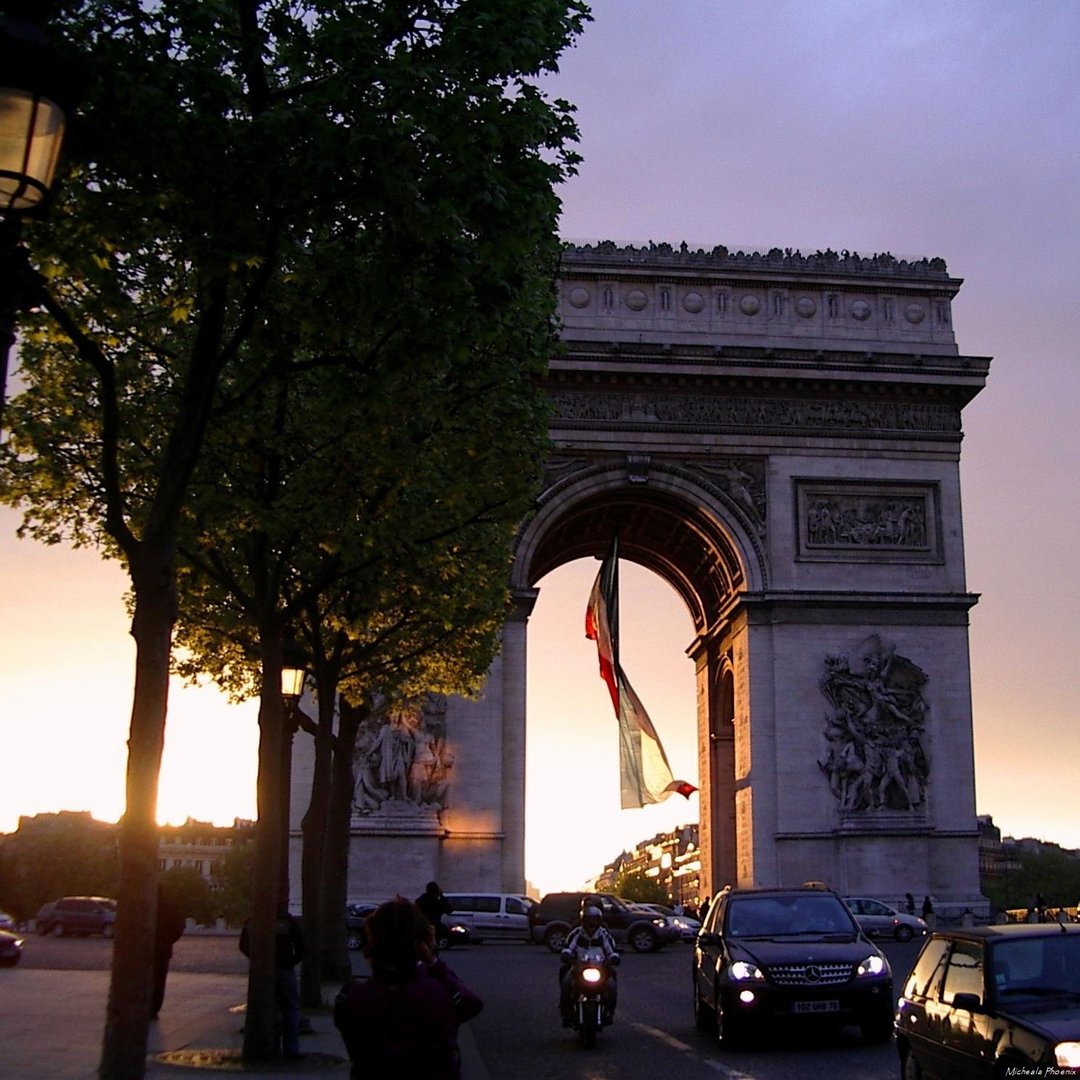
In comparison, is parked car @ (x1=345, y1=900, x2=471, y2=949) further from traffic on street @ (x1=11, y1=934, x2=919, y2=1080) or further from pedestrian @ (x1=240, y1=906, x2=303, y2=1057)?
pedestrian @ (x1=240, y1=906, x2=303, y2=1057)

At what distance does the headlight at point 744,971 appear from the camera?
16.0 metres

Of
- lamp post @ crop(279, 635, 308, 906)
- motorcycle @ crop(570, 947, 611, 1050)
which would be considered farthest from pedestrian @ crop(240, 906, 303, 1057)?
motorcycle @ crop(570, 947, 611, 1050)

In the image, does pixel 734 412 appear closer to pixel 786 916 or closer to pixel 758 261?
pixel 758 261

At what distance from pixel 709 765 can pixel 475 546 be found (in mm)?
29712

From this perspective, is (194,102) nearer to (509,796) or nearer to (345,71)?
(345,71)

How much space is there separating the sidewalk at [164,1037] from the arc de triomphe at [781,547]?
17.9 m

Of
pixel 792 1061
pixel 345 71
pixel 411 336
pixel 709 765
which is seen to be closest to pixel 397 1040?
pixel 411 336

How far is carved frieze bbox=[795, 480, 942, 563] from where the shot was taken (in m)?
44.9

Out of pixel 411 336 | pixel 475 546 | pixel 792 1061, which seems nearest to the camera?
pixel 411 336

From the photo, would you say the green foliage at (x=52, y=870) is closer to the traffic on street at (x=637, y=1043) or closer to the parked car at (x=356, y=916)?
the parked car at (x=356, y=916)

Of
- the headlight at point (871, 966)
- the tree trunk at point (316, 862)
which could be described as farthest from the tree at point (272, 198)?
the tree trunk at point (316, 862)

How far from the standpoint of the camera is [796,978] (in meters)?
15.9

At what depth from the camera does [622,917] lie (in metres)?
40.8

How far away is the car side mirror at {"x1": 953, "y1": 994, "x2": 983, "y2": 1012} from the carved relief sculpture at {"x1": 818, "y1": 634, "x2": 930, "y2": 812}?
1316 inches
